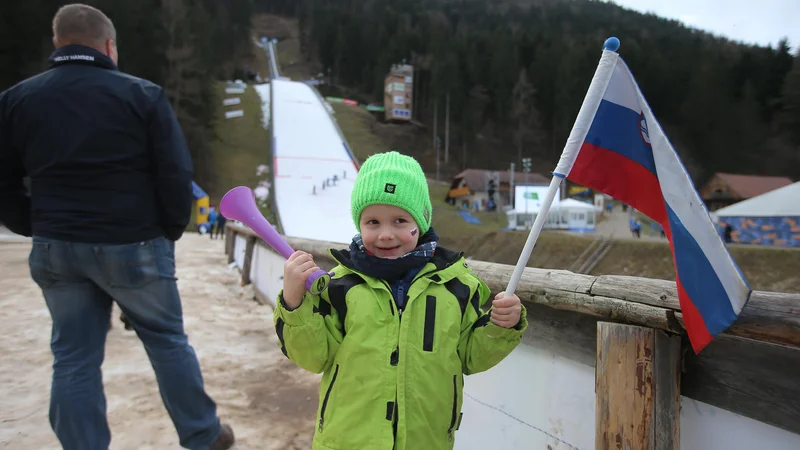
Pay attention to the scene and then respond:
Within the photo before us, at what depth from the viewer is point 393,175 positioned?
5.02 feet

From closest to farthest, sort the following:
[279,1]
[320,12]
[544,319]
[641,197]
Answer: [641,197] < [544,319] < [320,12] < [279,1]

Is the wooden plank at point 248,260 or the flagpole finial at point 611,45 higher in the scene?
the flagpole finial at point 611,45

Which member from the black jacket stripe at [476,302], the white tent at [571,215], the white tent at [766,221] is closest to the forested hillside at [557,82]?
the white tent at [571,215]

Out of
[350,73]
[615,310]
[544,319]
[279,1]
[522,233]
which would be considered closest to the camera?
[615,310]

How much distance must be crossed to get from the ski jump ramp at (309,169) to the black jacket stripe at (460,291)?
34.1 feet

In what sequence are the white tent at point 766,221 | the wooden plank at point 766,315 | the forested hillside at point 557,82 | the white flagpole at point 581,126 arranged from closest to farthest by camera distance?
the wooden plank at point 766,315 < the white flagpole at point 581,126 < the white tent at point 766,221 < the forested hillside at point 557,82

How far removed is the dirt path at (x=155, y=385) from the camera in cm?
257

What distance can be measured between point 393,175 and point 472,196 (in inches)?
1574

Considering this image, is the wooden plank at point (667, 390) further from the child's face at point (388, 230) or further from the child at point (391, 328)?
the child's face at point (388, 230)

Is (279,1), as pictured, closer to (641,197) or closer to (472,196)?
(472,196)

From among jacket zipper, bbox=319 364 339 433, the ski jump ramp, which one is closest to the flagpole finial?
jacket zipper, bbox=319 364 339 433

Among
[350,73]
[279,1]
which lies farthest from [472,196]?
[279,1]

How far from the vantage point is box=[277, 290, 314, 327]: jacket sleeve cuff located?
137 centimetres

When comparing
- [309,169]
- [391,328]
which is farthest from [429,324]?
[309,169]
